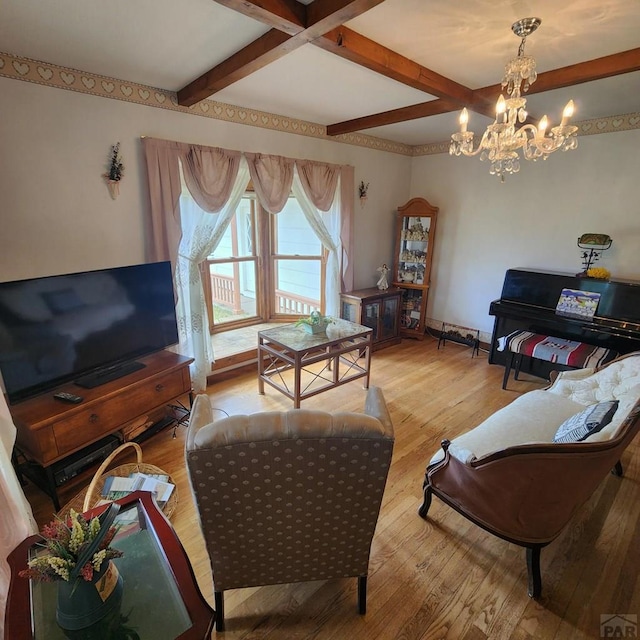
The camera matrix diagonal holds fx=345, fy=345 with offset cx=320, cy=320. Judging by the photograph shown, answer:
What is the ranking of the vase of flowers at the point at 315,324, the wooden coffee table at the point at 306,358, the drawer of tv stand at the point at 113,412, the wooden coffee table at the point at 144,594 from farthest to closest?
the vase of flowers at the point at 315,324, the wooden coffee table at the point at 306,358, the drawer of tv stand at the point at 113,412, the wooden coffee table at the point at 144,594

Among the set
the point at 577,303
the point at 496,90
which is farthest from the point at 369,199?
the point at 577,303

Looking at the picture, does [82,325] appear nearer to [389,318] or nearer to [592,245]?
[389,318]

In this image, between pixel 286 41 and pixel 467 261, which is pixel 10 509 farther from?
pixel 467 261

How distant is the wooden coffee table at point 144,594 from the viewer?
98cm

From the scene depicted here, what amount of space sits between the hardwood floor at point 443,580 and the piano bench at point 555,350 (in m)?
0.76

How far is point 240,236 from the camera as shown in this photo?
12.3ft

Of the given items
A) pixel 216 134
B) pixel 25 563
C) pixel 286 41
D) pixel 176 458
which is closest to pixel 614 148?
pixel 286 41

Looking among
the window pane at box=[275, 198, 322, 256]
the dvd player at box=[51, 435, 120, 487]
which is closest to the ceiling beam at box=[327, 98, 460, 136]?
the window pane at box=[275, 198, 322, 256]

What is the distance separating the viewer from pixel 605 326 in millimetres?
2918

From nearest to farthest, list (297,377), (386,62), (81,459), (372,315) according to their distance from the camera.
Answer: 1. (386,62)
2. (81,459)
3. (297,377)
4. (372,315)

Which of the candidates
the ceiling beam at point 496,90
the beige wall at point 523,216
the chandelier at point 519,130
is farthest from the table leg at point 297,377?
the beige wall at point 523,216

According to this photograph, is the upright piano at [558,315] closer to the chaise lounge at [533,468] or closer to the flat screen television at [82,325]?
the chaise lounge at [533,468]

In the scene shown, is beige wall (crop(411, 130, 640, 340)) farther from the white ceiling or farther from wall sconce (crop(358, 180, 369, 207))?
wall sconce (crop(358, 180, 369, 207))

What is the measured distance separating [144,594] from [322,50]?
2549 millimetres
